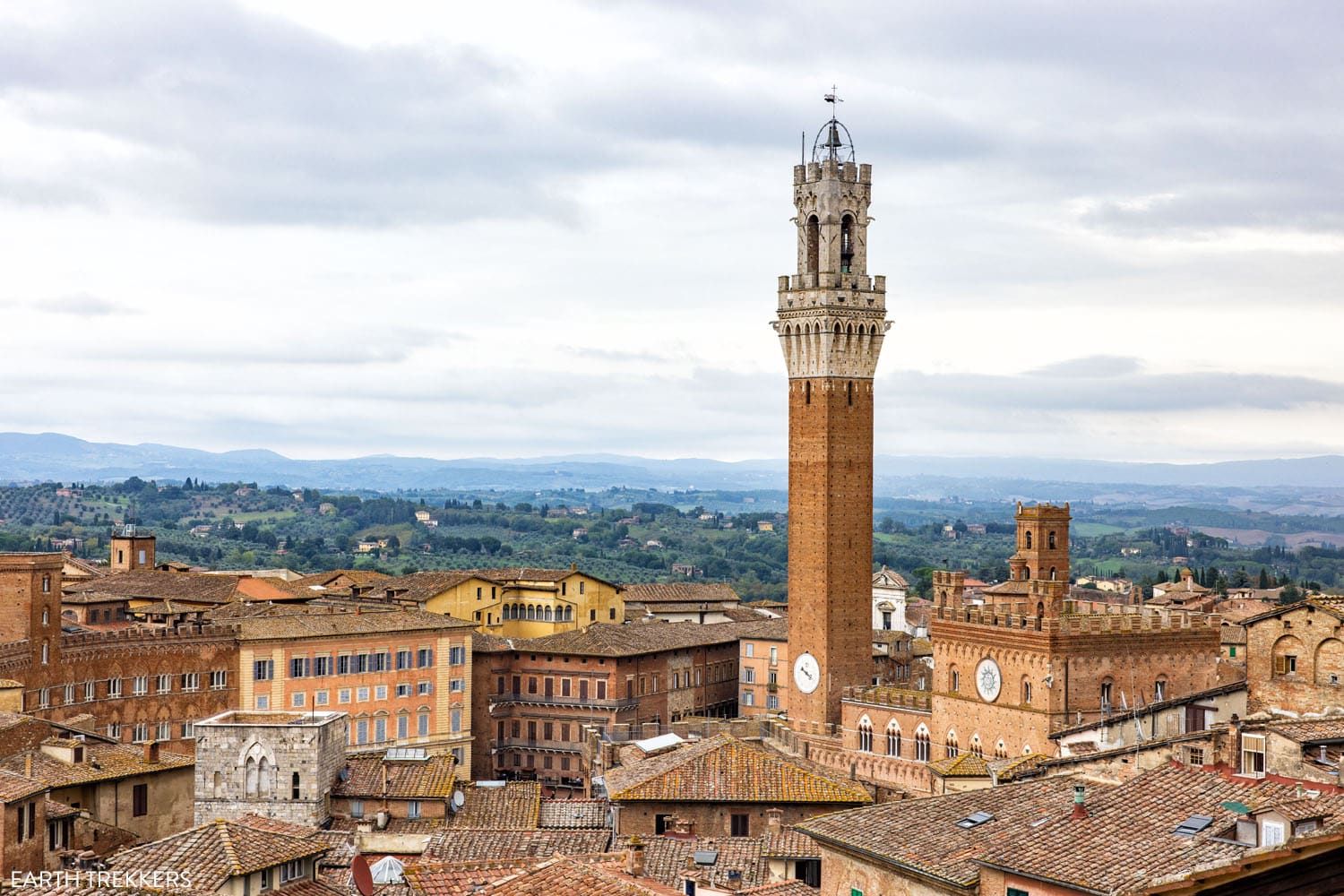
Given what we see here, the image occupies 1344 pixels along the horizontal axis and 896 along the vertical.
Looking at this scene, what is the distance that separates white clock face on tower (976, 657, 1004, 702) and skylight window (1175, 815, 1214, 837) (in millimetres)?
36887

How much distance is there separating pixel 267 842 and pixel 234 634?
49.3 meters

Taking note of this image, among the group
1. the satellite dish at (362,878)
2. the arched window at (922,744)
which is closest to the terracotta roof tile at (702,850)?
the satellite dish at (362,878)

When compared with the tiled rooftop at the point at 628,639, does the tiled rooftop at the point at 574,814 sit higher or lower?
lower

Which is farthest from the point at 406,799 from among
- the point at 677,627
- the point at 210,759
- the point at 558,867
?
the point at 677,627

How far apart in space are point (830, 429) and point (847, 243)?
8870 mm

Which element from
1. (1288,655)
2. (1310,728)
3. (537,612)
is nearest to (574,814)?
(1288,655)

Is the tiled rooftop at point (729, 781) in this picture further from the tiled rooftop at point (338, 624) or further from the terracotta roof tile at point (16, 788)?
the tiled rooftop at point (338, 624)

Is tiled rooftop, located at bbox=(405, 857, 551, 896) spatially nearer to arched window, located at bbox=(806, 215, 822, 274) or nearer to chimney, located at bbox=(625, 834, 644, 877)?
chimney, located at bbox=(625, 834, 644, 877)

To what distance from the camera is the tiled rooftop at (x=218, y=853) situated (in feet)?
108

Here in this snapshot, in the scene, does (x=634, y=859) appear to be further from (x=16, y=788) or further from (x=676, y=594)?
(x=676, y=594)

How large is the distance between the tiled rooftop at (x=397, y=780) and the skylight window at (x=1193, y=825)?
28795 millimetres

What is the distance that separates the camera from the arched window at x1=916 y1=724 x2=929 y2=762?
221 feet

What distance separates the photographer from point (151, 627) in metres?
82.2

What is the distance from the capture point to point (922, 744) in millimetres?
67812
